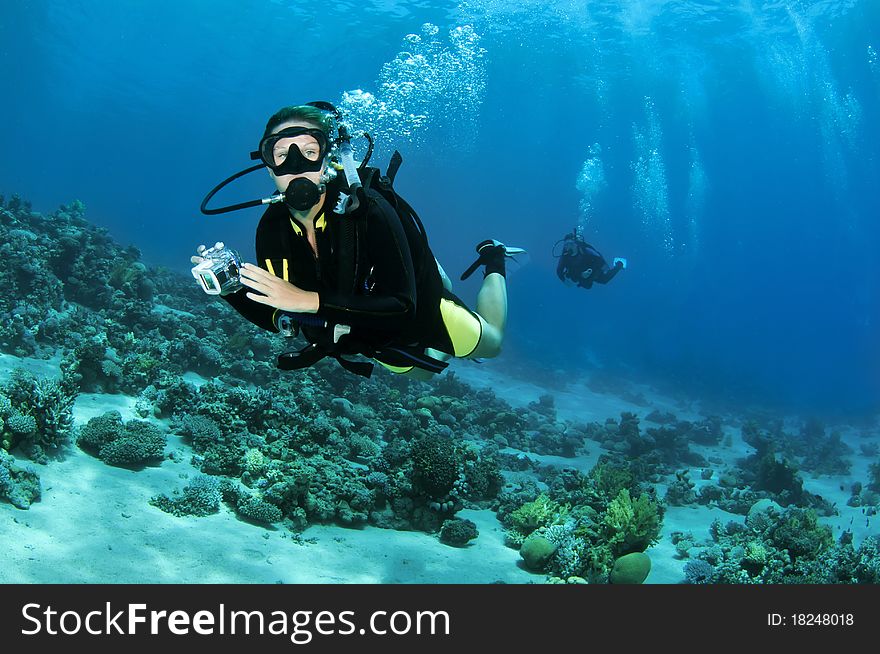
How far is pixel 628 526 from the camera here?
22.8 ft

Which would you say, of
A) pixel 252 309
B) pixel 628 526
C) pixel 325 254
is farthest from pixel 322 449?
pixel 325 254

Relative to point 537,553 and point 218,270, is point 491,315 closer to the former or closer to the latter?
point 218,270

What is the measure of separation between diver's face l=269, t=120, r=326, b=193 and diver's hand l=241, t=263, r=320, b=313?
73cm

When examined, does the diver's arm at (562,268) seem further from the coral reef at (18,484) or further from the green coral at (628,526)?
the coral reef at (18,484)

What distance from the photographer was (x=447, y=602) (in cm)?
490

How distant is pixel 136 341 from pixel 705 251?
16222 centimetres

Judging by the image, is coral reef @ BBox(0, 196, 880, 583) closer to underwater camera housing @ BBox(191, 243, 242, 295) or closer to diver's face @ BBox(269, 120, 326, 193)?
underwater camera housing @ BBox(191, 243, 242, 295)

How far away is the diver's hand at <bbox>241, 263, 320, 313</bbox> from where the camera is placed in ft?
9.32

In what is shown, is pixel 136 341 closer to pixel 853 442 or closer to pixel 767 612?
pixel 767 612

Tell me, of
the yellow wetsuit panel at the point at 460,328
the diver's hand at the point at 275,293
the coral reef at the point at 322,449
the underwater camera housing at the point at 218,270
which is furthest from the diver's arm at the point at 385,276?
the coral reef at the point at 322,449

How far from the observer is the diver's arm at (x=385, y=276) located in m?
3.15

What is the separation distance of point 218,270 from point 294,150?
0.94 meters

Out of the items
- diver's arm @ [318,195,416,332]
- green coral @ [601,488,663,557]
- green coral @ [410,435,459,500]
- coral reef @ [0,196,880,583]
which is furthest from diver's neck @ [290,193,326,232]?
green coral @ [601,488,663,557]

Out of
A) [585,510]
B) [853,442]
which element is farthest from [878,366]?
[585,510]
